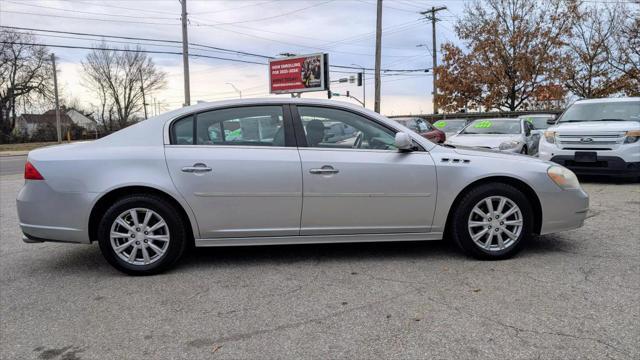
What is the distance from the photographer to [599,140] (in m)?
8.75

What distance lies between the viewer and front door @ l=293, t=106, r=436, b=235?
13.2 feet

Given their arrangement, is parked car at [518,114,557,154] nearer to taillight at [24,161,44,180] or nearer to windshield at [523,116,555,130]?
windshield at [523,116,555,130]

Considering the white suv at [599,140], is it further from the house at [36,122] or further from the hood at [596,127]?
the house at [36,122]

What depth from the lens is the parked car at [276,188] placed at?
3918 mm

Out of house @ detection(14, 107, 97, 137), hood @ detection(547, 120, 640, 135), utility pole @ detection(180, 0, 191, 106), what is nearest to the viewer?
hood @ detection(547, 120, 640, 135)

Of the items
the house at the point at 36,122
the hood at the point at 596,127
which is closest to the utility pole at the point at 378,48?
the hood at the point at 596,127

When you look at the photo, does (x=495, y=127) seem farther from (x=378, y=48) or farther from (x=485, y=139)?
(x=378, y=48)

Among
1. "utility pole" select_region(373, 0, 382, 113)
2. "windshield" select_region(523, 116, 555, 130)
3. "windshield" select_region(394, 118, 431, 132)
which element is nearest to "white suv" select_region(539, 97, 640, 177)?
"windshield" select_region(394, 118, 431, 132)

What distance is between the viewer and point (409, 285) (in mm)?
3656

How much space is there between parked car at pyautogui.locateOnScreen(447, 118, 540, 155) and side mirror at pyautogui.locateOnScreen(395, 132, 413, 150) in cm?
695

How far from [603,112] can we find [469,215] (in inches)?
290

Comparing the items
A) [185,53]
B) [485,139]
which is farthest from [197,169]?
[185,53]

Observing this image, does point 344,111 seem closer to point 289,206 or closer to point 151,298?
point 289,206

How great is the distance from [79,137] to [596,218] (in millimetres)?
55663
